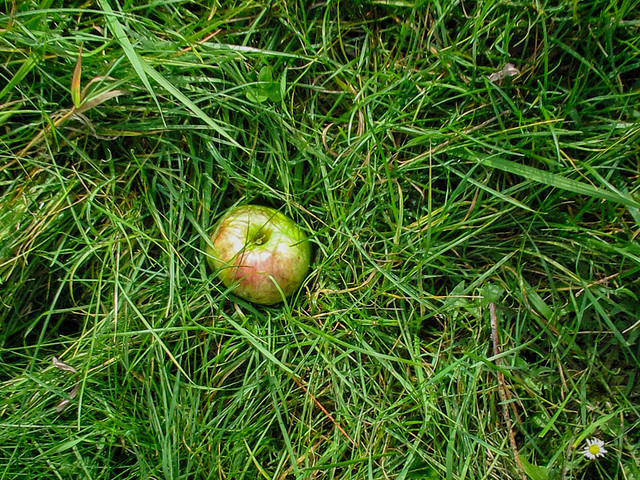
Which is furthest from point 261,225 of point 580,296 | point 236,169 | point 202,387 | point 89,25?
point 580,296

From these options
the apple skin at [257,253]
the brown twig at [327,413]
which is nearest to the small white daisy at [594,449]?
the brown twig at [327,413]

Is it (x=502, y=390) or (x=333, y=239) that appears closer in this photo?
(x=502, y=390)

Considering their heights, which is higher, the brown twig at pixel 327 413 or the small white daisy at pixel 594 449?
the small white daisy at pixel 594 449

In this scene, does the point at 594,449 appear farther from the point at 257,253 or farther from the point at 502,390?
the point at 257,253

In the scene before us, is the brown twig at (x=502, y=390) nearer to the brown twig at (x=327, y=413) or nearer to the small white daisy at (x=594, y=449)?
the small white daisy at (x=594, y=449)

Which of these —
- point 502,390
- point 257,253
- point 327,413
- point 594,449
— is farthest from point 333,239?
point 594,449

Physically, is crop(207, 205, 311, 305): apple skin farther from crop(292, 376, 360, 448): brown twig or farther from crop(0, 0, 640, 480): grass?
crop(292, 376, 360, 448): brown twig
